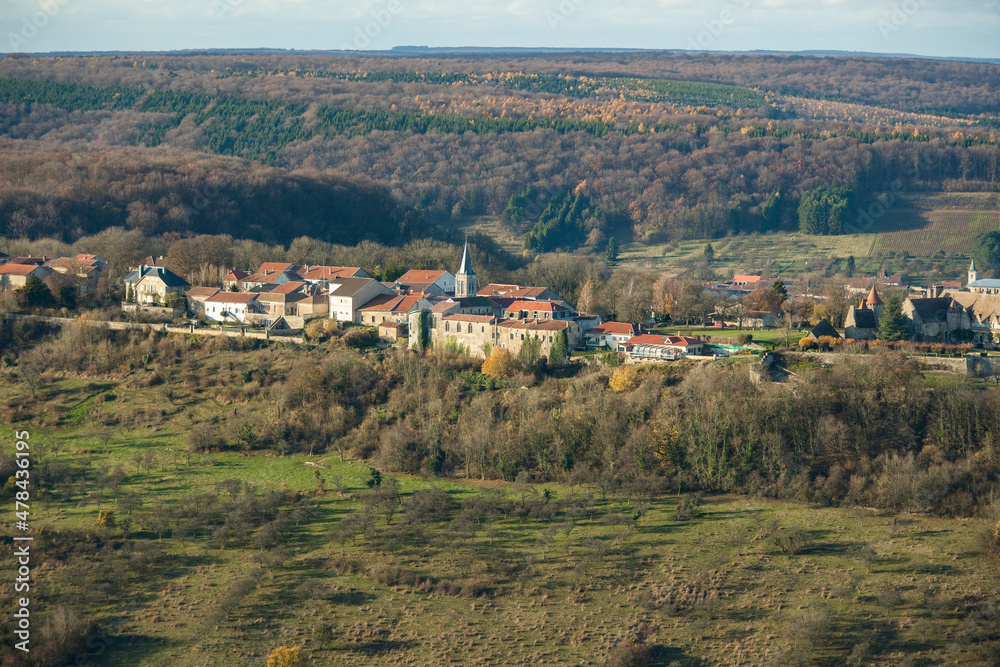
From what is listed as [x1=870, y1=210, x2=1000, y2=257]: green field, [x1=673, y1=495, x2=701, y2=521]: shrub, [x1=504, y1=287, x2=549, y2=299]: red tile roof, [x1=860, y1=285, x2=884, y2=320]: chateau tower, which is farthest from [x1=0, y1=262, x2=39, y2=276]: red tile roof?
[x1=870, y1=210, x2=1000, y2=257]: green field

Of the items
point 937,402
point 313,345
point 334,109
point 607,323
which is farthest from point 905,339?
point 334,109

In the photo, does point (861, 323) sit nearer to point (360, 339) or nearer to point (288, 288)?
point (360, 339)

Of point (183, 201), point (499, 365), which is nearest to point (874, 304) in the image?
point (499, 365)

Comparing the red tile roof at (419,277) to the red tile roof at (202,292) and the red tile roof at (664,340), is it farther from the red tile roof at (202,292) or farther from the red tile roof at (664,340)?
the red tile roof at (664,340)

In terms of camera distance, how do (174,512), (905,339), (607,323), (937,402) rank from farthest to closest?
(607,323)
(905,339)
(937,402)
(174,512)

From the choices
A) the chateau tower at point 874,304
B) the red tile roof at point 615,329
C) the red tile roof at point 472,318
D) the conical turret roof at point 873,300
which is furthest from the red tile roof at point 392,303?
the conical turret roof at point 873,300

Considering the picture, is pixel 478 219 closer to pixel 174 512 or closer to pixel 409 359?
pixel 409 359
